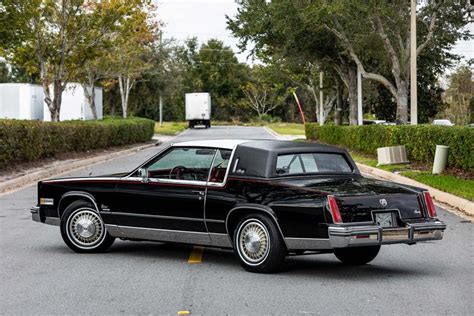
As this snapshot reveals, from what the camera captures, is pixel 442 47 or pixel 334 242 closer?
pixel 334 242

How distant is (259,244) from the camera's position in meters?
9.07

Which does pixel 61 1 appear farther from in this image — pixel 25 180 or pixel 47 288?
pixel 47 288

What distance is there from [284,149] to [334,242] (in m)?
1.64

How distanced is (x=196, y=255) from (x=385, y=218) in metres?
2.67

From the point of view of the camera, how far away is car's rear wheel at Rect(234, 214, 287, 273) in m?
8.91

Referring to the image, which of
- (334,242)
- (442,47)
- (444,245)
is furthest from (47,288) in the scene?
(442,47)

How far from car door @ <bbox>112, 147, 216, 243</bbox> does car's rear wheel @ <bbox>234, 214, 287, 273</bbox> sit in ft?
1.85

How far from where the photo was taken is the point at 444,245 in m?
11.7

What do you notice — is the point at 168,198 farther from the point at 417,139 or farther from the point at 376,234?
the point at 417,139

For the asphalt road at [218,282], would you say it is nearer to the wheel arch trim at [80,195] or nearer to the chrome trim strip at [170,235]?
the chrome trim strip at [170,235]

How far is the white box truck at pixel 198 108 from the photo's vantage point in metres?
83.1

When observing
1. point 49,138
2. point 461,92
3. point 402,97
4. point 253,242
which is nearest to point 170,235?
point 253,242

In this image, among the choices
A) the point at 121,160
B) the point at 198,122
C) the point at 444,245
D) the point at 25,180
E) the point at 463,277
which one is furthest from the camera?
the point at 198,122

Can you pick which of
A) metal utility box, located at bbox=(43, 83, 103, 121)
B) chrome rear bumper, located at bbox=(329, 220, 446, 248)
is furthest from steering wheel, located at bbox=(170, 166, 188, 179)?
metal utility box, located at bbox=(43, 83, 103, 121)
